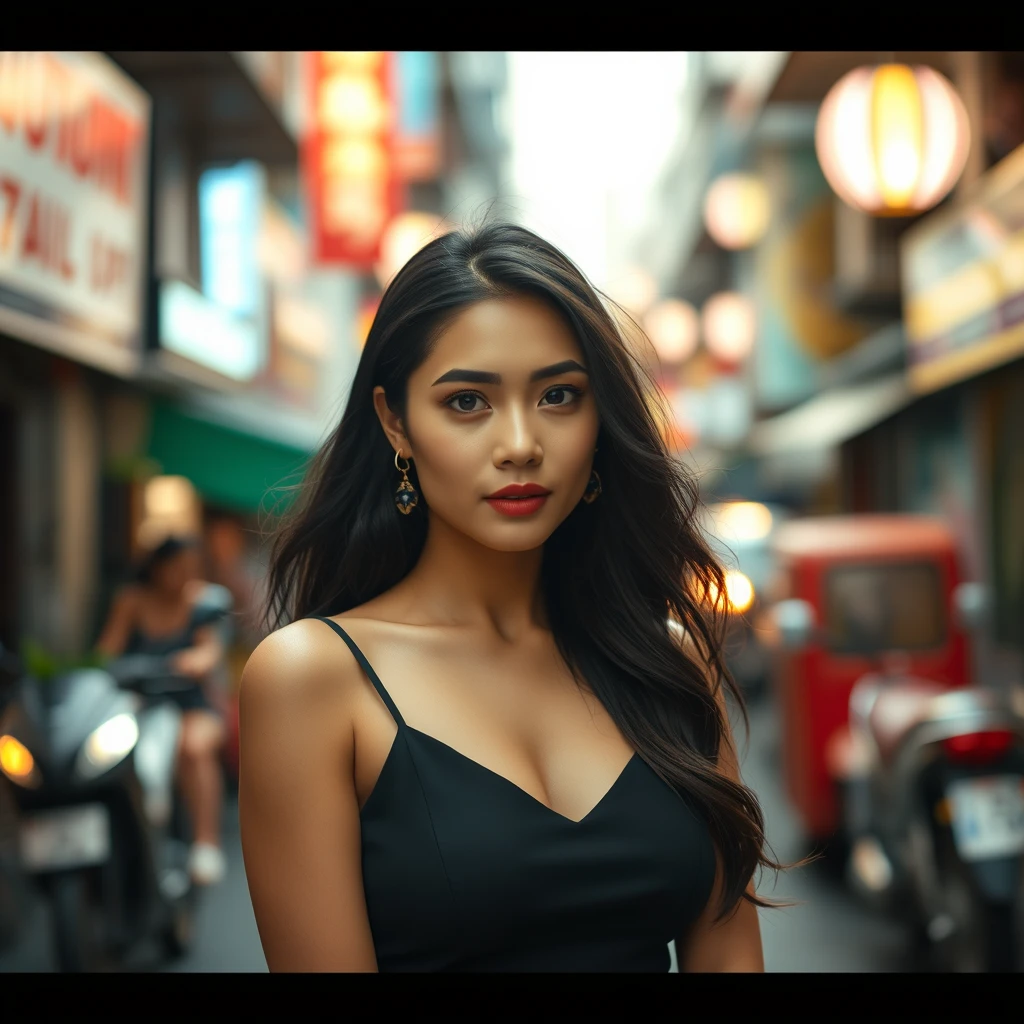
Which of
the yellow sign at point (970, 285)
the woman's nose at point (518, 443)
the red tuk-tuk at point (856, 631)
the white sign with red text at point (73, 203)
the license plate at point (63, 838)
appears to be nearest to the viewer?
the woman's nose at point (518, 443)

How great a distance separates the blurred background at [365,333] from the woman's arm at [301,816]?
0.82m

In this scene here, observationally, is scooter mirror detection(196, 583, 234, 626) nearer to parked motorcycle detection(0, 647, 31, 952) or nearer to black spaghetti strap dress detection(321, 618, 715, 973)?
parked motorcycle detection(0, 647, 31, 952)

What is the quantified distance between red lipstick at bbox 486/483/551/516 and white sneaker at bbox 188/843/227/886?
15.4 feet

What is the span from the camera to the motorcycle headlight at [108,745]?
468 cm

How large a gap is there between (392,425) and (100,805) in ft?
10.8

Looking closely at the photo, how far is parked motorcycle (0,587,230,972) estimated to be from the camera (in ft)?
14.6

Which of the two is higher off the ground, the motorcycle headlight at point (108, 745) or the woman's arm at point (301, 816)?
the motorcycle headlight at point (108, 745)

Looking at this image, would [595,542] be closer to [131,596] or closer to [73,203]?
[131,596]

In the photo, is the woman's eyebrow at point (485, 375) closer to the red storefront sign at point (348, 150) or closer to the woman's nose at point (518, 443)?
the woman's nose at point (518, 443)

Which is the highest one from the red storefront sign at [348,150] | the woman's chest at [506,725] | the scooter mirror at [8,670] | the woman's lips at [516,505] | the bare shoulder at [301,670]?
the red storefront sign at [348,150]

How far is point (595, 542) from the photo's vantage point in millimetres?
2162

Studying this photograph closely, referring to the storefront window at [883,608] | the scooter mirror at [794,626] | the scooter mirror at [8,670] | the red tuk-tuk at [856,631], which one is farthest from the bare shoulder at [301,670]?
the storefront window at [883,608]

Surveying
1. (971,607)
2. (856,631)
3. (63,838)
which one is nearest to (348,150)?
(856,631)
